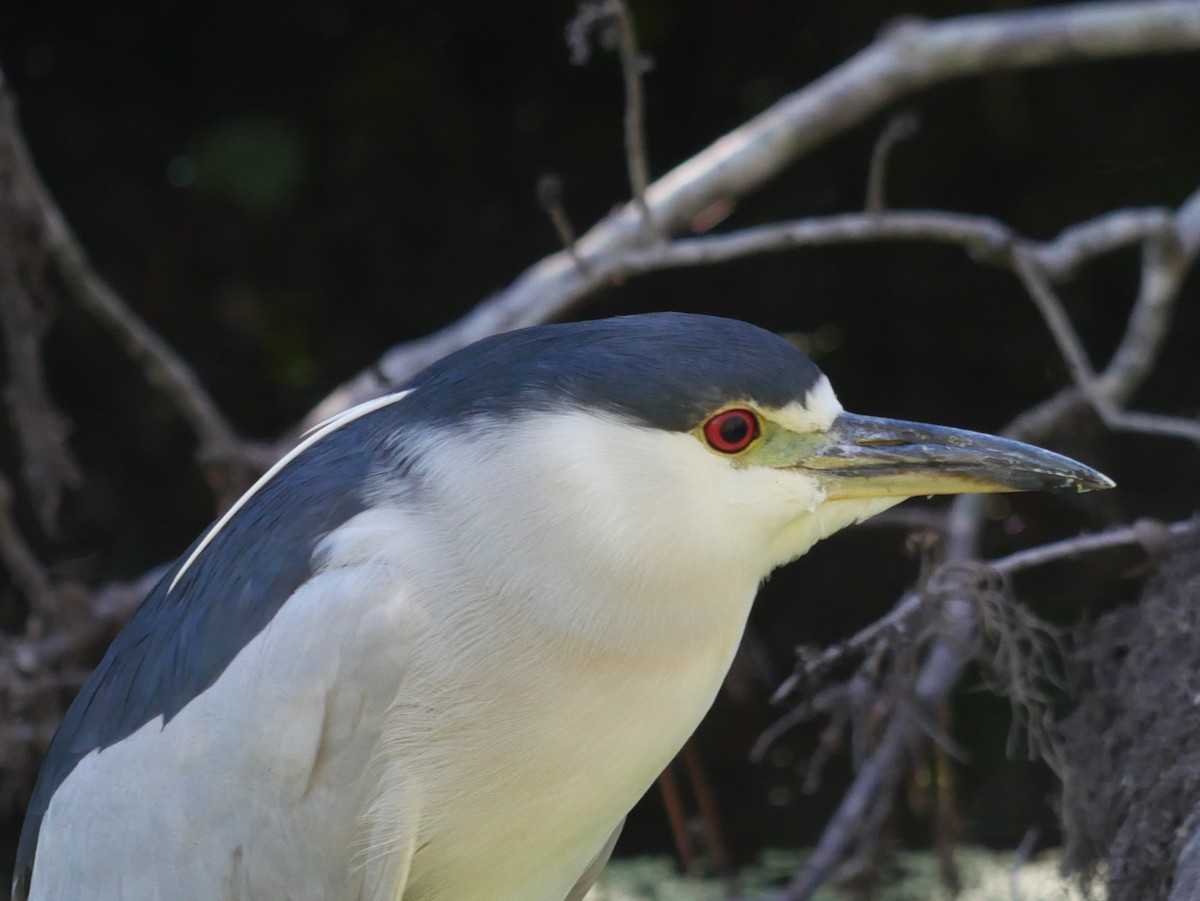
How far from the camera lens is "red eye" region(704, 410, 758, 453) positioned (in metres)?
1.69

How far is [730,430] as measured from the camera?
1691 millimetres

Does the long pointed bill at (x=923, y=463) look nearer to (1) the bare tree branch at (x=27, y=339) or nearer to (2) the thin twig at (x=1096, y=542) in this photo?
(2) the thin twig at (x=1096, y=542)

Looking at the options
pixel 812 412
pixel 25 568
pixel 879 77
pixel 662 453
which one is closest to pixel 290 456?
pixel 662 453

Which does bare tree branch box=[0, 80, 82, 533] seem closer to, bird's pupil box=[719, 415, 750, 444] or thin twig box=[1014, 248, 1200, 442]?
bird's pupil box=[719, 415, 750, 444]

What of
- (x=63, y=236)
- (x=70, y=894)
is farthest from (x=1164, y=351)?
(x=70, y=894)

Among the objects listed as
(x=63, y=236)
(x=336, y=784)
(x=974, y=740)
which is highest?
(x=63, y=236)

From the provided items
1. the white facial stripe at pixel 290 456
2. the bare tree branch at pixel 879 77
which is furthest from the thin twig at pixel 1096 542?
the bare tree branch at pixel 879 77

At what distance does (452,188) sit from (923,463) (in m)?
2.86

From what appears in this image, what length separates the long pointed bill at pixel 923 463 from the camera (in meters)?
1.75

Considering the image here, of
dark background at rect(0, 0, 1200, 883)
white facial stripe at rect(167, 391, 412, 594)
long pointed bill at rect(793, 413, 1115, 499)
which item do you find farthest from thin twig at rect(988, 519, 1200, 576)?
dark background at rect(0, 0, 1200, 883)

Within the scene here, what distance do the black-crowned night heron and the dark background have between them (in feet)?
7.35

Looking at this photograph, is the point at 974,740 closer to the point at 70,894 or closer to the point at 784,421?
the point at 784,421

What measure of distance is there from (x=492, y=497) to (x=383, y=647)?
0.22 m

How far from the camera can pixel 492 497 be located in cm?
171
